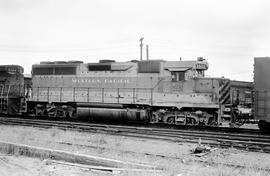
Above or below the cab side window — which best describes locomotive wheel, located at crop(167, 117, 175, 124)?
below

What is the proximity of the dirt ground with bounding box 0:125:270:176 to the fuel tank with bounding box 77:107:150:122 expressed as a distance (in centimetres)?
334

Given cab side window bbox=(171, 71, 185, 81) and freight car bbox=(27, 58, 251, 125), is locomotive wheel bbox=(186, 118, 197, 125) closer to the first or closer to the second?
freight car bbox=(27, 58, 251, 125)

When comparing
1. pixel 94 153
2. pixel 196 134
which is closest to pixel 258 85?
pixel 196 134

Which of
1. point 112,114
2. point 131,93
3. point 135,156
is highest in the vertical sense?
point 131,93

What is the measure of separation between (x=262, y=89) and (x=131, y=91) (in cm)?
701

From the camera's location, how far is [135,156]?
9203 mm

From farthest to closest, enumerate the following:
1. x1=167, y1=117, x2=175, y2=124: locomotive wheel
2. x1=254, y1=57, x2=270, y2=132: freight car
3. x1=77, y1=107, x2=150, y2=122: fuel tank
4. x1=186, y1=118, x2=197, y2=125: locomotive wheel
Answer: x1=77, y1=107, x2=150, y2=122: fuel tank
x1=167, y1=117, x2=175, y2=124: locomotive wheel
x1=186, y1=118, x2=197, y2=125: locomotive wheel
x1=254, y1=57, x2=270, y2=132: freight car

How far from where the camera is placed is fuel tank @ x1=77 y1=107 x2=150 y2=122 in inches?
636

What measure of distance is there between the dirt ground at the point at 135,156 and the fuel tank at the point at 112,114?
3.34m

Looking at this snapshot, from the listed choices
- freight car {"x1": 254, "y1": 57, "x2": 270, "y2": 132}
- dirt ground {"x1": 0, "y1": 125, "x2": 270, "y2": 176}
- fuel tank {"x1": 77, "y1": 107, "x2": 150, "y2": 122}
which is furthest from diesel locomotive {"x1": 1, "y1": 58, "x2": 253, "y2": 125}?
dirt ground {"x1": 0, "y1": 125, "x2": 270, "y2": 176}

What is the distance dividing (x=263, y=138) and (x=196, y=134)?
2477 mm

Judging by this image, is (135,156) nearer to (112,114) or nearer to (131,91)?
(112,114)

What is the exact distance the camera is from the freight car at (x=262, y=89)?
37.7 ft

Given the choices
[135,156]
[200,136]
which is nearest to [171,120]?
[200,136]
